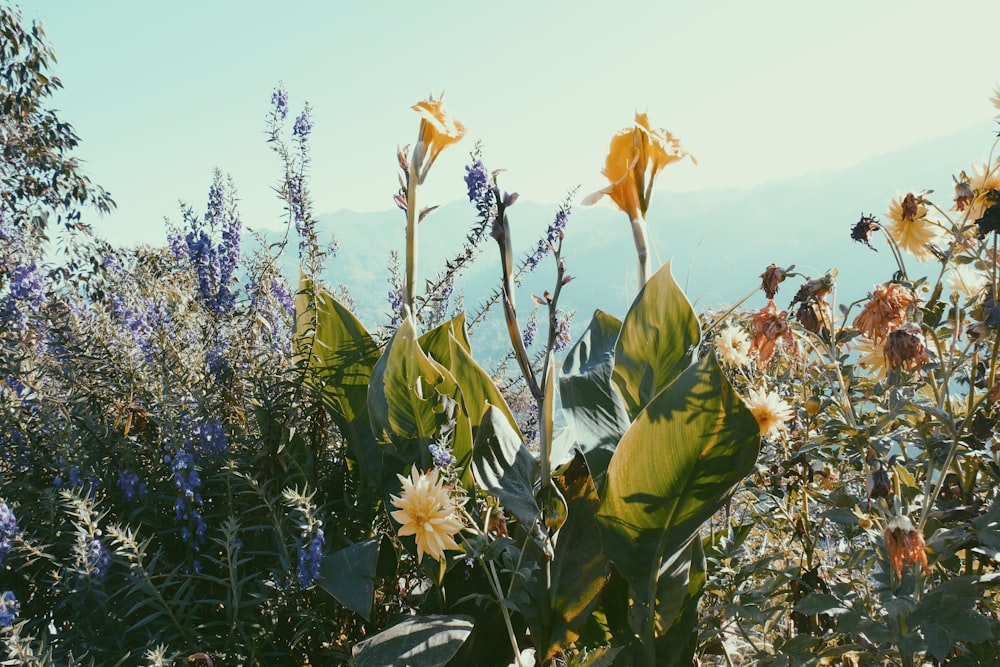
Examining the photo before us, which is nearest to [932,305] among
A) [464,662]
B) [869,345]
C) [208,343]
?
[869,345]

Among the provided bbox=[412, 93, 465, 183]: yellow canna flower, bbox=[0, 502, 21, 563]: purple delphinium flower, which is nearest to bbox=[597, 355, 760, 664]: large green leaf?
bbox=[412, 93, 465, 183]: yellow canna flower

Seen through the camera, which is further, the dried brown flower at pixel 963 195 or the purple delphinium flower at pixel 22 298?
the purple delphinium flower at pixel 22 298

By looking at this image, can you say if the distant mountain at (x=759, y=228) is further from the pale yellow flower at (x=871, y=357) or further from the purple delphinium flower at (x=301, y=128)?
the pale yellow flower at (x=871, y=357)

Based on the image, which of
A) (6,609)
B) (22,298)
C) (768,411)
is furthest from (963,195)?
(22,298)

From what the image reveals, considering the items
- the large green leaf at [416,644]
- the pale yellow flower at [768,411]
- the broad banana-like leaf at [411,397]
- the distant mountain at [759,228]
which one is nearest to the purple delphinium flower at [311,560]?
the large green leaf at [416,644]

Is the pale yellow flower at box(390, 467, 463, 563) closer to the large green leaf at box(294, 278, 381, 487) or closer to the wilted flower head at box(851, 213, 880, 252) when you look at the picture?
the large green leaf at box(294, 278, 381, 487)

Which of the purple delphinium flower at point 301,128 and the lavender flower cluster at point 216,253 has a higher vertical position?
the purple delphinium flower at point 301,128

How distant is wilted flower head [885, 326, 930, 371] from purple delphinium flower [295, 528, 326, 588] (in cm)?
84

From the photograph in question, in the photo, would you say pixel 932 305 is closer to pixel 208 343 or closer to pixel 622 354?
pixel 622 354

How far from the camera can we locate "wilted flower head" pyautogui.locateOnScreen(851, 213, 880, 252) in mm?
1017

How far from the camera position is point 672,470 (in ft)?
3.19

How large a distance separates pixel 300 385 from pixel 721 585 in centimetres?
87

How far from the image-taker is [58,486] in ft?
3.82

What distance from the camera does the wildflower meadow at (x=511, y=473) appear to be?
0.93 meters
